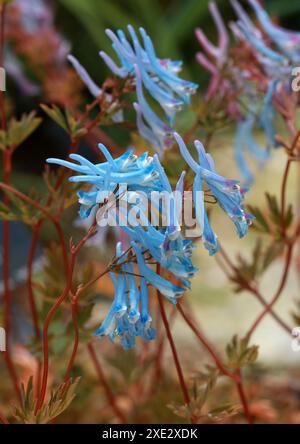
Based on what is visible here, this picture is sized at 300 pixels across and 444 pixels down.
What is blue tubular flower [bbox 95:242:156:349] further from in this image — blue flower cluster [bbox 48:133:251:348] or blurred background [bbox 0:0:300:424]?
blurred background [bbox 0:0:300:424]

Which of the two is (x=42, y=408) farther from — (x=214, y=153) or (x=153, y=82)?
(x=214, y=153)

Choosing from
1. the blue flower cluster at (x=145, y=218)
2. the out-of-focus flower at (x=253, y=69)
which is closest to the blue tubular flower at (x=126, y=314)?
the blue flower cluster at (x=145, y=218)

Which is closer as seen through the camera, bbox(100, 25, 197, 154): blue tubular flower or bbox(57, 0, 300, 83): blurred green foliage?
bbox(100, 25, 197, 154): blue tubular flower

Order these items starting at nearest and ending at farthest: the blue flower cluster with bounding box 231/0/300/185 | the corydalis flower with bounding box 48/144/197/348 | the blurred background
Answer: the corydalis flower with bounding box 48/144/197/348
the blue flower cluster with bounding box 231/0/300/185
the blurred background

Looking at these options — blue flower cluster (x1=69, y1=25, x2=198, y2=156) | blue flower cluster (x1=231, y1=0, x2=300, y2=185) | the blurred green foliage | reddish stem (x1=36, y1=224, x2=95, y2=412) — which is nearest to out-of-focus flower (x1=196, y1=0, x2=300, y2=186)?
blue flower cluster (x1=231, y1=0, x2=300, y2=185)

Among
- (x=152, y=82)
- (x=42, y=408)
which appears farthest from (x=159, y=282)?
(x=152, y=82)
